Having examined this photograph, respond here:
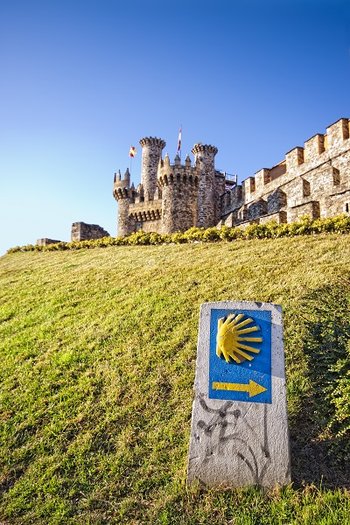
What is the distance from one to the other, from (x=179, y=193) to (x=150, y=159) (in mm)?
11425

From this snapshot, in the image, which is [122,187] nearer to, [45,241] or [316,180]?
[45,241]

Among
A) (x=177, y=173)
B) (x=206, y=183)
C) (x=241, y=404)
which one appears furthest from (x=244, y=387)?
(x=206, y=183)

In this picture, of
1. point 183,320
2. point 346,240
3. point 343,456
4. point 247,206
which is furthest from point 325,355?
point 247,206

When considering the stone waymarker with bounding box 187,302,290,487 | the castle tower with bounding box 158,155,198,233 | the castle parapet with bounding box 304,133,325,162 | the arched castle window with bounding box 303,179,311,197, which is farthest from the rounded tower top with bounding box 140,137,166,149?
the stone waymarker with bounding box 187,302,290,487

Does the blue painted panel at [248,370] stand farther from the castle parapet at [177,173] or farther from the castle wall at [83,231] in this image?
the castle parapet at [177,173]

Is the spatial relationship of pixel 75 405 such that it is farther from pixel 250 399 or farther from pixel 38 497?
pixel 250 399

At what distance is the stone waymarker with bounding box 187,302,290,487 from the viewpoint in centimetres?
412

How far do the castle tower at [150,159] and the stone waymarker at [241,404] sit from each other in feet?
116

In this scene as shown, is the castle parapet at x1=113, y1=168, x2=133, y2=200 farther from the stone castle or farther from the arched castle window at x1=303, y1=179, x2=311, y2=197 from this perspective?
the arched castle window at x1=303, y1=179, x2=311, y2=197

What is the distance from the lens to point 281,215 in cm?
1691

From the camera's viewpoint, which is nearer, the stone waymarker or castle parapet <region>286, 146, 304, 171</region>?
the stone waymarker

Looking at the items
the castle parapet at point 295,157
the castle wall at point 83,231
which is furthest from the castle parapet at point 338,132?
the castle wall at point 83,231

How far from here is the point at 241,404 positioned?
14.2ft

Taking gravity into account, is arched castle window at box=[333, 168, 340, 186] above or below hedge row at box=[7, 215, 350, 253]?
above
